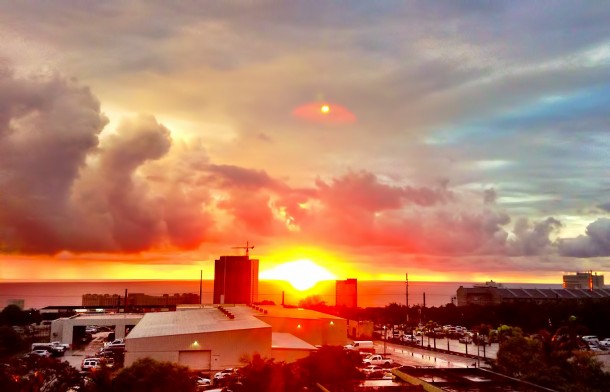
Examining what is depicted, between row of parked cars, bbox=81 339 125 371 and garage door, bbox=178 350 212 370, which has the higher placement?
garage door, bbox=178 350 212 370

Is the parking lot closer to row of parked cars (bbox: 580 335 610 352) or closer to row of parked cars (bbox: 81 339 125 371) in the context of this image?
row of parked cars (bbox: 81 339 125 371)

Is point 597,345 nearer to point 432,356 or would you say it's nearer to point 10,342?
point 432,356

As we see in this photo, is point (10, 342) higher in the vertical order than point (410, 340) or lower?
higher

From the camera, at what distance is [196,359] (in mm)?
39656

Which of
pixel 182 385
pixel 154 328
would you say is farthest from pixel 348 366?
pixel 154 328

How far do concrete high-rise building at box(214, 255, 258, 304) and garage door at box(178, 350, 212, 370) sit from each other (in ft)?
286

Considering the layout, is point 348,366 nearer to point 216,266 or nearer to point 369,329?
point 369,329

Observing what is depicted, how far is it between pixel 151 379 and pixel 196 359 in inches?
579

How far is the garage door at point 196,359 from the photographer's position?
39375mm

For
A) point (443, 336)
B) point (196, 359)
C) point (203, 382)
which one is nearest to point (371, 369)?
point (203, 382)

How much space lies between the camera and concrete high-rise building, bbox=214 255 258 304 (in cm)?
12781

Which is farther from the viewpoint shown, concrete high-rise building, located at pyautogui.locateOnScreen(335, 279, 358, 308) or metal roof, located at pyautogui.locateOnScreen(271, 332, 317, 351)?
concrete high-rise building, located at pyautogui.locateOnScreen(335, 279, 358, 308)

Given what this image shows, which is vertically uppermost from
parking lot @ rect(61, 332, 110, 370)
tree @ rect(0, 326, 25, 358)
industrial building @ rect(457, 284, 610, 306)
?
industrial building @ rect(457, 284, 610, 306)

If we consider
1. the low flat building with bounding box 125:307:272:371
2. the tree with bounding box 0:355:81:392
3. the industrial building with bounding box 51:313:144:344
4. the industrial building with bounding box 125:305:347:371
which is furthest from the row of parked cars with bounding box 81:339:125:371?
the industrial building with bounding box 51:313:144:344
